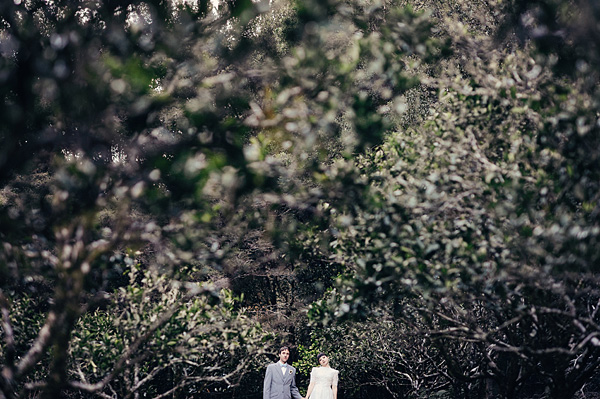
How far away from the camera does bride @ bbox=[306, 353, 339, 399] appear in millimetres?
12680

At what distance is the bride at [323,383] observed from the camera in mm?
12680

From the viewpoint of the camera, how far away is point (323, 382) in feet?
41.8

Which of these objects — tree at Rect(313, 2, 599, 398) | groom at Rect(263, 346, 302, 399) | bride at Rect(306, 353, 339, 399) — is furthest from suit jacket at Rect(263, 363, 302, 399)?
tree at Rect(313, 2, 599, 398)

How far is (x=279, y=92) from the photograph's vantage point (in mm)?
5645

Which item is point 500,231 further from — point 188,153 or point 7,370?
point 7,370

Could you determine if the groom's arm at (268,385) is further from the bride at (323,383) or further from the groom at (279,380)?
the bride at (323,383)

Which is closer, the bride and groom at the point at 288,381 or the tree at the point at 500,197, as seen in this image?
the tree at the point at 500,197

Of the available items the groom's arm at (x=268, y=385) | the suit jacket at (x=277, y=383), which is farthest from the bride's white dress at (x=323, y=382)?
the groom's arm at (x=268, y=385)

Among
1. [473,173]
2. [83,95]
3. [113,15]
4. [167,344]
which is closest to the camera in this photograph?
[83,95]

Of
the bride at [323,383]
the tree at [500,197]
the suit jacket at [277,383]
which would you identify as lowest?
the bride at [323,383]

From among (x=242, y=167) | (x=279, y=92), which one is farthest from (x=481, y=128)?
(x=242, y=167)

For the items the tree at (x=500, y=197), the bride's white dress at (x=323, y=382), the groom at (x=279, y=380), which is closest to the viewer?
the tree at (x=500, y=197)

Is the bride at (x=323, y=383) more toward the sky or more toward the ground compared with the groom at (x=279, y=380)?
more toward the ground

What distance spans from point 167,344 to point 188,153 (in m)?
6.72
